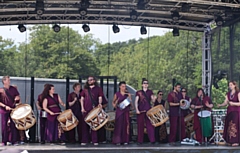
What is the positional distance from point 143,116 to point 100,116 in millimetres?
1086

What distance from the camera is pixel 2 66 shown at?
29953mm

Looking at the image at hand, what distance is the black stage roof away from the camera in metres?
9.00

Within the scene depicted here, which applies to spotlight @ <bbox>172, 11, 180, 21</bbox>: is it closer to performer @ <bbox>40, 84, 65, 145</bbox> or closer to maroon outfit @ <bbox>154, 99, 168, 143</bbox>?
maroon outfit @ <bbox>154, 99, 168, 143</bbox>

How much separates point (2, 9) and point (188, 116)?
4815mm

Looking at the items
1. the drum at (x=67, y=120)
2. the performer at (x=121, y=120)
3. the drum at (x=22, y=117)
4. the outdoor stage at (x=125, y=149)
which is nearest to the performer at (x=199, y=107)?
the outdoor stage at (x=125, y=149)

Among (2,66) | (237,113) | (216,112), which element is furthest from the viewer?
(2,66)

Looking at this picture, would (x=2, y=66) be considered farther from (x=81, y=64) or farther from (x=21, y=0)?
(x=21, y=0)

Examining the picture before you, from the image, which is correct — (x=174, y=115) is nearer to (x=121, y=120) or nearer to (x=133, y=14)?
(x=121, y=120)

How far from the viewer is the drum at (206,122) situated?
839cm

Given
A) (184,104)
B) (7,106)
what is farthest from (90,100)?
(184,104)

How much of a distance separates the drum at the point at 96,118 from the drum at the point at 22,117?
1.06 meters

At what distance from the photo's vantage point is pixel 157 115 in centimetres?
799

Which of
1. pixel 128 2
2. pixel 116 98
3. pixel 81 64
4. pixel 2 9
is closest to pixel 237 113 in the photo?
pixel 116 98

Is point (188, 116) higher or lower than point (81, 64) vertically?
lower
